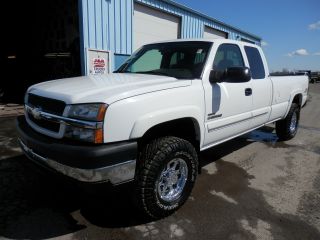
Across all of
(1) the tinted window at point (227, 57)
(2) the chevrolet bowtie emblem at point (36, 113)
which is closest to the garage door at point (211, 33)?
(1) the tinted window at point (227, 57)

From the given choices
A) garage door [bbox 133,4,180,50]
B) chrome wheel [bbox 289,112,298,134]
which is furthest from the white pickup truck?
garage door [bbox 133,4,180,50]

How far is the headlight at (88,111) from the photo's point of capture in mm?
2350

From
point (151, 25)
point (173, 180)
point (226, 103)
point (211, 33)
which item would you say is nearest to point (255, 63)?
point (226, 103)

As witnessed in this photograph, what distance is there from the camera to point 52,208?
309cm

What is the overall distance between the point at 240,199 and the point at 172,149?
3.98 feet

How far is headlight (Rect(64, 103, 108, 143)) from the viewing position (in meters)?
2.35

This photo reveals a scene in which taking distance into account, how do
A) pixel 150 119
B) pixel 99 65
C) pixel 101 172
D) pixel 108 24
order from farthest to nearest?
pixel 108 24
pixel 99 65
pixel 150 119
pixel 101 172

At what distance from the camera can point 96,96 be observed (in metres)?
2.47

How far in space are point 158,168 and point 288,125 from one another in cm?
416

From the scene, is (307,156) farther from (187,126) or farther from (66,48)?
(66,48)

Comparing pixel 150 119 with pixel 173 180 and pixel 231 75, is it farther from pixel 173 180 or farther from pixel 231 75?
pixel 231 75

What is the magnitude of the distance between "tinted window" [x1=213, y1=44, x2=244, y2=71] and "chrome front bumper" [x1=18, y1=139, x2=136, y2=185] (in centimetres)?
182

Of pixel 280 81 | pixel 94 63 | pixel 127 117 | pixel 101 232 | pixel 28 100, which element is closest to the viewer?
pixel 127 117

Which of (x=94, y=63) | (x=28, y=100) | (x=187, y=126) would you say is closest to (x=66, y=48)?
(x=94, y=63)
